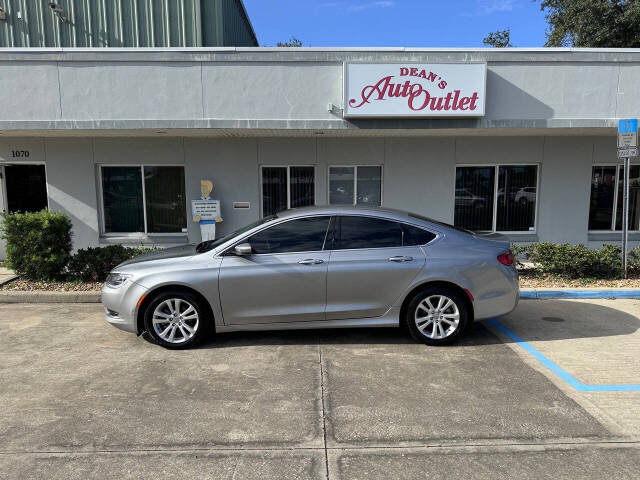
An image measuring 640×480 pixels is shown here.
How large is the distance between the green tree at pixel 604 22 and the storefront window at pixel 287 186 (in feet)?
52.9

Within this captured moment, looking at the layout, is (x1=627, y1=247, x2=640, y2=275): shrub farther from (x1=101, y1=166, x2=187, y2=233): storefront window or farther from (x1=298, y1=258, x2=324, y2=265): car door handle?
(x1=101, y1=166, x2=187, y2=233): storefront window

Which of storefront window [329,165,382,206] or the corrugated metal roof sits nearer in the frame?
Result: storefront window [329,165,382,206]

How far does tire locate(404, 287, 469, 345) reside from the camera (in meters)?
5.20

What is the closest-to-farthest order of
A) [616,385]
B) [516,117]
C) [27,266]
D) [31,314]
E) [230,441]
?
[230,441] < [616,385] < [31,314] < [27,266] < [516,117]

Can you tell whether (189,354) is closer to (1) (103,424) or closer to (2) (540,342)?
(1) (103,424)

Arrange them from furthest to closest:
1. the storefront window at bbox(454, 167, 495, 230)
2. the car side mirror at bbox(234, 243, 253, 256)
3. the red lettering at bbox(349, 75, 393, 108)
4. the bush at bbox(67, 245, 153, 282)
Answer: the storefront window at bbox(454, 167, 495, 230), the red lettering at bbox(349, 75, 393, 108), the bush at bbox(67, 245, 153, 282), the car side mirror at bbox(234, 243, 253, 256)

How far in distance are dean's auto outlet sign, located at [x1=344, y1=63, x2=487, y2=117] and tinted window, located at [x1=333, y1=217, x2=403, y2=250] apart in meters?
3.96

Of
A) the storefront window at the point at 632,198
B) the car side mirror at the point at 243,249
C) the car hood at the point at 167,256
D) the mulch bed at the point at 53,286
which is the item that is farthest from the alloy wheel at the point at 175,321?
the storefront window at the point at 632,198

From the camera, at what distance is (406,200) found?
1030 cm

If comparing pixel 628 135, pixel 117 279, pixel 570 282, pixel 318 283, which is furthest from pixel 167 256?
pixel 628 135

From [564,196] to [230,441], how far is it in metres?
9.68

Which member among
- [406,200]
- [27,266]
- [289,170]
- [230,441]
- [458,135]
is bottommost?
[230,441]

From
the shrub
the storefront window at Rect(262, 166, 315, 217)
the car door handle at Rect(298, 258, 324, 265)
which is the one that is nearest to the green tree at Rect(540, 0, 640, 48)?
the shrub

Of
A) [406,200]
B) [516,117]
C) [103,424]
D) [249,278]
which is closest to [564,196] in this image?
[516,117]
